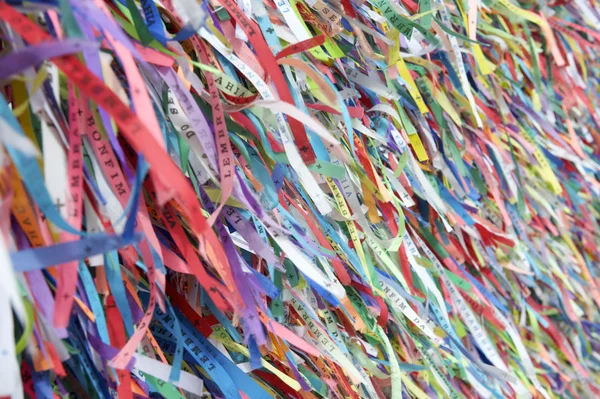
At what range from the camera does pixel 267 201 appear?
1.23ft

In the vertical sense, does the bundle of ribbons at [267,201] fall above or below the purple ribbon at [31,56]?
below

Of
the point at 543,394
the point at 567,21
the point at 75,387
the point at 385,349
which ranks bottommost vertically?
the point at 543,394

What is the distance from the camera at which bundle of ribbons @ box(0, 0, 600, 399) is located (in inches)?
10.8

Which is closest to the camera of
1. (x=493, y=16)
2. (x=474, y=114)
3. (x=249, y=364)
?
(x=249, y=364)

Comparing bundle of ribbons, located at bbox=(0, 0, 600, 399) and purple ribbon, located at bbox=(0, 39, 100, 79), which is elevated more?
purple ribbon, located at bbox=(0, 39, 100, 79)

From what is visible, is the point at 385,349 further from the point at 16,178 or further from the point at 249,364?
the point at 16,178

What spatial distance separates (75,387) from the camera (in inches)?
12.5

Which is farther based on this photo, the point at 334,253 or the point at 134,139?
the point at 334,253

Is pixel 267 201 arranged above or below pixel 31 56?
below

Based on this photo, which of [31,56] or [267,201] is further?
[267,201]

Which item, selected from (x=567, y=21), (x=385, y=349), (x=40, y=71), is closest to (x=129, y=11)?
(x=40, y=71)

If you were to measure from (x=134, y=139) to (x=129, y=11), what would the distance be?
0.11 meters

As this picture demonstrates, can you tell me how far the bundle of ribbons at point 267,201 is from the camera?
274 mm

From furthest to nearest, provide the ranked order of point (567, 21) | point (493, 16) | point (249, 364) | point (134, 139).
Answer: point (567, 21) → point (493, 16) → point (249, 364) → point (134, 139)
